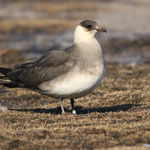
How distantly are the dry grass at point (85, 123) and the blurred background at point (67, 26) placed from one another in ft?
20.9

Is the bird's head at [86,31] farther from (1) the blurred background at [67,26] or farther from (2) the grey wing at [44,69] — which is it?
(1) the blurred background at [67,26]

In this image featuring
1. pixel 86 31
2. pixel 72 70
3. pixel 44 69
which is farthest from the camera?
pixel 44 69

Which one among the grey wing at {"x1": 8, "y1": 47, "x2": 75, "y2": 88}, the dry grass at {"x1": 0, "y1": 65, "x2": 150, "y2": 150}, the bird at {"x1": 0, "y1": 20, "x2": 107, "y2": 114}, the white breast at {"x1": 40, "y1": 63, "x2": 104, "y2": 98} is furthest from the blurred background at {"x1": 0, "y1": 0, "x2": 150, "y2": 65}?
the white breast at {"x1": 40, "y1": 63, "x2": 104, "y2": 98}

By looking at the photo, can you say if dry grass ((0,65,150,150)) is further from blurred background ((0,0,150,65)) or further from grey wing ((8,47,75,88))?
blurred background ((0,0,150,65))

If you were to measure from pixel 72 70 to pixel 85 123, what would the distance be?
1.02 metres

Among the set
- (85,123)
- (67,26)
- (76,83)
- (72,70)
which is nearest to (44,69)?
(72,70)

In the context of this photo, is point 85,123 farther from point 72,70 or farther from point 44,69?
point 44,69

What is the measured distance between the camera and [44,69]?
26.3 ft

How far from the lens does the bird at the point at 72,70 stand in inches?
289

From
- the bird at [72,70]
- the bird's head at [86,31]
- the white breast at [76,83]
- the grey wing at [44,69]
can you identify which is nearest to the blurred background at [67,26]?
the grey wing at [44,69]

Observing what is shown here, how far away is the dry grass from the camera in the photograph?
5766 mm

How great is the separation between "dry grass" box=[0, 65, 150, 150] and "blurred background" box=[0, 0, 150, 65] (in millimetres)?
6376

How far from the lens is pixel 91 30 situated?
26.0 ft

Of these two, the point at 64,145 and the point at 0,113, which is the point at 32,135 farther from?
the point at 0,113
